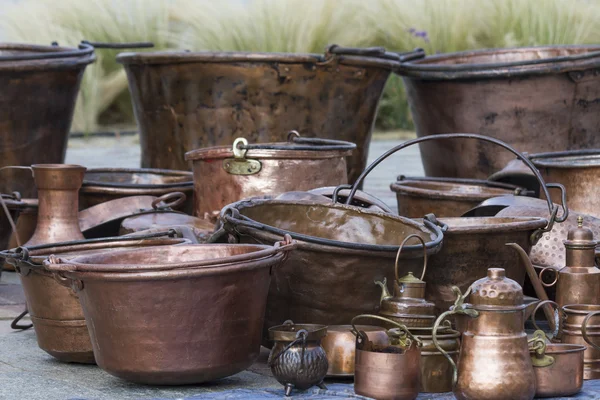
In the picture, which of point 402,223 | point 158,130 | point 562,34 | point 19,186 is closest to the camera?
point 402,223

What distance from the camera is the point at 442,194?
16.4 feet

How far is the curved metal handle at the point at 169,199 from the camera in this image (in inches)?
198

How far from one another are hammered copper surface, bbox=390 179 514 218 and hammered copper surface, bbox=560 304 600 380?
1369mm

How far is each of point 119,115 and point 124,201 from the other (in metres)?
8.95

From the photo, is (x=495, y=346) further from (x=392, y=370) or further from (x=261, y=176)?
(x=261, y=176)

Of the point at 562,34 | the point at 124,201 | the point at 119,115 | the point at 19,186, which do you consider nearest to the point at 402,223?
the point at 124,201

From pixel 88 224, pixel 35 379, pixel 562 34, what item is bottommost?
pixel 35 379

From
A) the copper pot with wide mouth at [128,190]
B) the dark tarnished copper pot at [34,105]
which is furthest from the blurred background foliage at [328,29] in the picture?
the copper pot with wide mouth at [128,190]

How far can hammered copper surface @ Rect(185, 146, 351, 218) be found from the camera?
5.02 meters

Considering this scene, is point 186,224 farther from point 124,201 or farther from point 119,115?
point 119,115

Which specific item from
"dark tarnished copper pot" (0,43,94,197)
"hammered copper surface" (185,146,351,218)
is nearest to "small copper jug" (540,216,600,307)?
"hammered copper surface" (185,146,351,218)

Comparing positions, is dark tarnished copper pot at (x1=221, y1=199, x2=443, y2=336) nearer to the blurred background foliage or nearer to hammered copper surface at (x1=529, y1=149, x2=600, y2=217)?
hammered copper surface at (x1=529, y1=149, x2=600, y2=217)

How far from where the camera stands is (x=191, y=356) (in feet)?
10.8

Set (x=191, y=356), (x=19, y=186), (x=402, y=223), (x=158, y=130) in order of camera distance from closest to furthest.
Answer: (x=191, y=356) < (x=402, y=223) < (x=19, y=186) < (x=158, y=130)
